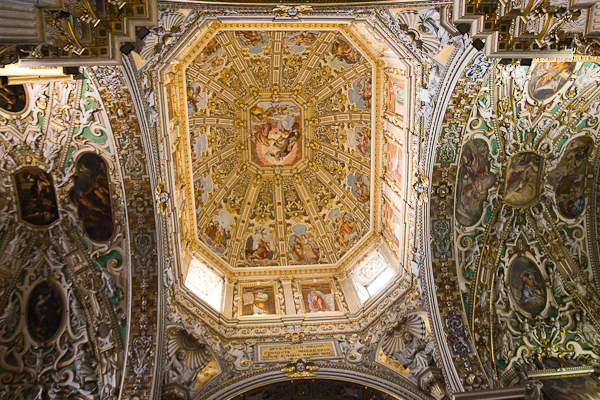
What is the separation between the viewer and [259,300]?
16.4m

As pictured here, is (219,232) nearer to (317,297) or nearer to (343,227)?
(317,297)

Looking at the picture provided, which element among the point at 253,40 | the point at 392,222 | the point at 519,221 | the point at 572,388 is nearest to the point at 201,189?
the point at 253,40

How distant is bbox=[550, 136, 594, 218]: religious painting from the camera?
14203 millimetres

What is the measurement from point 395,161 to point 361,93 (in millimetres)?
3525

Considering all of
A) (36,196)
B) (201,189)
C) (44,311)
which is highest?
(201,189)

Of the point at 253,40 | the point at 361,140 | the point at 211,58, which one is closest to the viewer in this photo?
the point at 211,58

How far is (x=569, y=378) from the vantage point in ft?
42.9

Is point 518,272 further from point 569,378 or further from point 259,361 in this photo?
point 259,361

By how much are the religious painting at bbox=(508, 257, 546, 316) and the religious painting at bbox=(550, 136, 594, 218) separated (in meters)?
2.11

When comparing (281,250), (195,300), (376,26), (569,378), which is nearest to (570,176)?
(569,378)

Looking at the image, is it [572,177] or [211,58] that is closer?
[572,177]

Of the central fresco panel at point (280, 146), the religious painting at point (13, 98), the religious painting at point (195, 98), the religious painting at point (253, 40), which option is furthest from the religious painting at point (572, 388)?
the religious painting at point (13, 98)

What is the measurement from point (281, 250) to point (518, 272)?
345 inches

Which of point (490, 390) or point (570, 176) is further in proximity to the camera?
point (570, 176)
